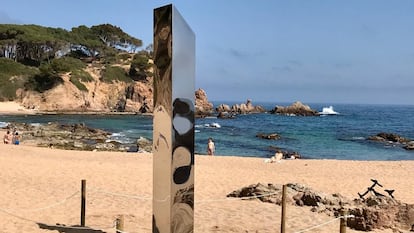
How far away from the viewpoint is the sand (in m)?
8.55

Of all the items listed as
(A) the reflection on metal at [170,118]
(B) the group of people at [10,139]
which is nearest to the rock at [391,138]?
(B) the group of people at [10,139]

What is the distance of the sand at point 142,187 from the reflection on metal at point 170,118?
3075 millimetres

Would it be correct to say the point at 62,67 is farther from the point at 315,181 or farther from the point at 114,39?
the point at 315,181

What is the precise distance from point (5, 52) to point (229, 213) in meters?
76.1

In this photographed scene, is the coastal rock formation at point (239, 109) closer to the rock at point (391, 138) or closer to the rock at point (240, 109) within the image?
the rock at point (240, 109)

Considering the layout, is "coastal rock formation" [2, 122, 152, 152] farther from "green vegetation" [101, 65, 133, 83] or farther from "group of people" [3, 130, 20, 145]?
"green vegetation" [101, 65, 133, 83]

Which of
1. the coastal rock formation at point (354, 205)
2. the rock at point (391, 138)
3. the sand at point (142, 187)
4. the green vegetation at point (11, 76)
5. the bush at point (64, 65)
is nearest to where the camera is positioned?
the coastal rock formation at point (354, 205)

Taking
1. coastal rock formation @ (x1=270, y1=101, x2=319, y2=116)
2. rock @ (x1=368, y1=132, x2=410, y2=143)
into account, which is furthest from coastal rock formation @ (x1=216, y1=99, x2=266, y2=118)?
rock @ (x1=368, y1=132, x2=410, y2=143)

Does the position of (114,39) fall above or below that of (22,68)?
above

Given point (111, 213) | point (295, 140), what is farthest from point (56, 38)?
point (111, 213)

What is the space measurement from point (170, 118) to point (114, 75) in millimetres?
71610

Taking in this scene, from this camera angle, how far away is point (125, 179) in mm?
14016

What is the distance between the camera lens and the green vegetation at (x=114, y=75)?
73.3m

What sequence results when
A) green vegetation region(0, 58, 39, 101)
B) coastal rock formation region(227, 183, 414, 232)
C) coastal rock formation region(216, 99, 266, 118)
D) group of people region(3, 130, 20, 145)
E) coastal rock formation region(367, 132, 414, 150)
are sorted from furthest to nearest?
coastal rock formation region(216, 99, 266, 118), green vegetation region(0, 58, 39, 101), coastal rock formation region(367, 132, 414, 150), group of people region(3, 130, 20, 145), coastal rock formation region(227, 183, 414, 232)
